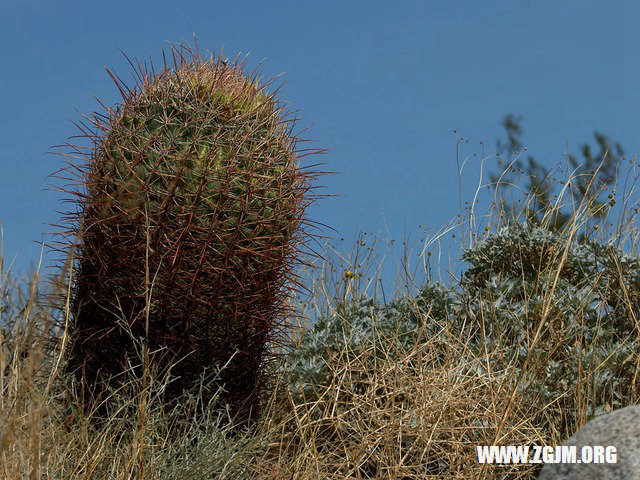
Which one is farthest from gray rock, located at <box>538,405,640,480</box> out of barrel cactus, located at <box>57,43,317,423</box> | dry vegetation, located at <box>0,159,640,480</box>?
barrel cactus, located at <box>57,43,317,423</box>

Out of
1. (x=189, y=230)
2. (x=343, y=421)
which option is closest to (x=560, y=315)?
(x=343, y=421)

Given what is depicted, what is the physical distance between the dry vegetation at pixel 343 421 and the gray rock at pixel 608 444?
87cm

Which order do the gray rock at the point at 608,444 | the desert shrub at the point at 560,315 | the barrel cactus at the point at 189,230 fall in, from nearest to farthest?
1. the gray rock at the point at 608,444
2. the barrel cactus at the point at 189,230
3. the desert shrub at the point at 560,315

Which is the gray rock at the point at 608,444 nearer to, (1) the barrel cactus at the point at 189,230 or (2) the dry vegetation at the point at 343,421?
(2) the dry vegetation at the point at 343,421

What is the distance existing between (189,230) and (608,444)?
7.12 ft

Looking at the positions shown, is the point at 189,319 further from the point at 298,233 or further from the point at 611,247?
the point at 611,247

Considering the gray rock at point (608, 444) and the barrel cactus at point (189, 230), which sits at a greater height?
the barrel cactus at point (189, 230)

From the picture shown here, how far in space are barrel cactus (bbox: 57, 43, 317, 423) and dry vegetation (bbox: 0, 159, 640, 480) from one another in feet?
0.71

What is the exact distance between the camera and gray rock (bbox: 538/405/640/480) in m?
2.98

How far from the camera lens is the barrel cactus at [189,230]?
405 cm

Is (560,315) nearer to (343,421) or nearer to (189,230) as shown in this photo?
(343,421)

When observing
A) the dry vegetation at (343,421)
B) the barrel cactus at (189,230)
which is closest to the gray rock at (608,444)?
the dry vegetation at (343,421)

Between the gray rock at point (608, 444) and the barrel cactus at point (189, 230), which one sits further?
the barrel cactus at point (189, 230)

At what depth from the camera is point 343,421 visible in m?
4.45
